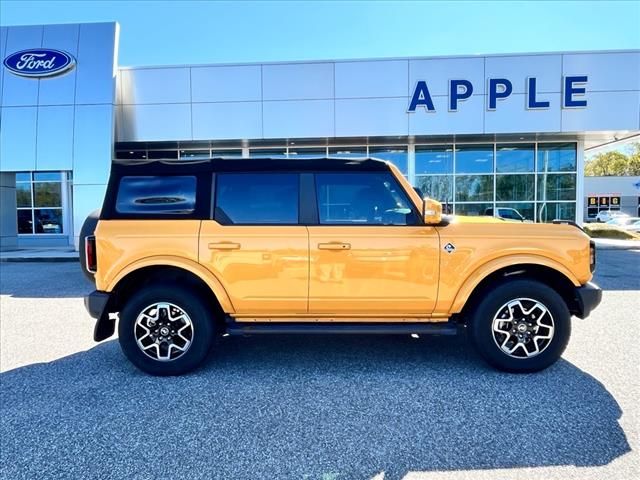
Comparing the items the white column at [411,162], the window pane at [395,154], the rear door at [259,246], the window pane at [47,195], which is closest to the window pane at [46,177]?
the window pane at [47,195]

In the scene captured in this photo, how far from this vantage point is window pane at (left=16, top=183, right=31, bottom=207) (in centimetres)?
1706

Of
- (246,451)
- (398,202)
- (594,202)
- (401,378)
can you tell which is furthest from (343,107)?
(594,202)

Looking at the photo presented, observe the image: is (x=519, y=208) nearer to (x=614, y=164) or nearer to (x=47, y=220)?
(x=47, y=220)

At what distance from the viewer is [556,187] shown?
1515 centimetres

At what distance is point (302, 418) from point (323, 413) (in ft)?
0.56

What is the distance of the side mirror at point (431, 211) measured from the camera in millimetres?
3579

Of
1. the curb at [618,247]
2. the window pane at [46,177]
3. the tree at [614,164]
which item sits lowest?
the curb at [618,247]

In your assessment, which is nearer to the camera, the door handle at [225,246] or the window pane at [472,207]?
the door handle at [225,246]

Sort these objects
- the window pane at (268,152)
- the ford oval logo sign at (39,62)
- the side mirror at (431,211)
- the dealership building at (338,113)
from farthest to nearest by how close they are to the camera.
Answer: the window pane at (268,152) < the ford oval logo sign at (39,62) < the dealership building at (338,113) < the side mirror at (431,211)

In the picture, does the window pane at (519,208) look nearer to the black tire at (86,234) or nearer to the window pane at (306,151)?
the window pane at (306,151)

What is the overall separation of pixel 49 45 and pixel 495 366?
1760 centimetres

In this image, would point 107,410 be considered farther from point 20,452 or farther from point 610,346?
point 610,346

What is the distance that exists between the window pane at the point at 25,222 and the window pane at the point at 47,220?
24 cm

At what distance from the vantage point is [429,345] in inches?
179
